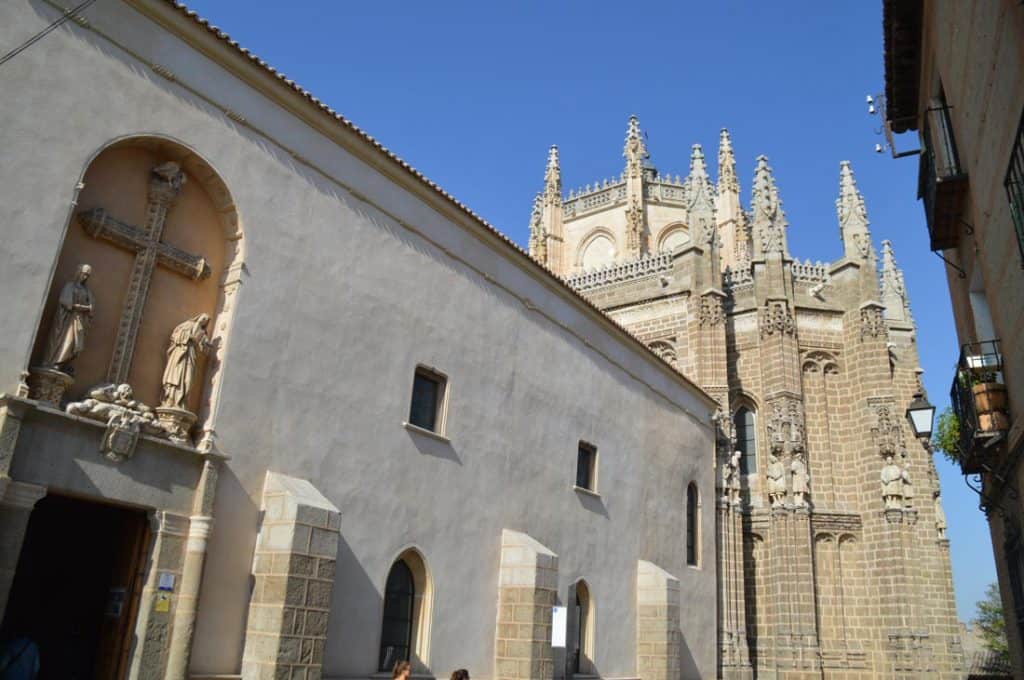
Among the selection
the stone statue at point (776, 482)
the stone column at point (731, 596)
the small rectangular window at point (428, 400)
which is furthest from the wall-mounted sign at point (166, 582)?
the stone statue at point (776, 482)

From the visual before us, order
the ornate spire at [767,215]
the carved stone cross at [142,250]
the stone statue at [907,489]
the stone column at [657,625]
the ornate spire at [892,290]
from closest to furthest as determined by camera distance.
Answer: the carved stone cross at [142,250] < the stone column at [657,625] < the stone statue at [907,489] < the ornate spire at [767,215] < the ornate spire at [892,290]

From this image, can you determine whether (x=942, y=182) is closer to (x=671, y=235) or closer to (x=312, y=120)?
(x=312, y=120)

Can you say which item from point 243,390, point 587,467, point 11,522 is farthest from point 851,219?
point 11,522

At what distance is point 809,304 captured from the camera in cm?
2612

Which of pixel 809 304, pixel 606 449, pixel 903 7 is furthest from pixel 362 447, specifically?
pixel 809 304

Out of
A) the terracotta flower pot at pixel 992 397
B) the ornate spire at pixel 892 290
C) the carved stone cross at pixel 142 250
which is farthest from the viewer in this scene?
the ornate spire at pixel 892 290

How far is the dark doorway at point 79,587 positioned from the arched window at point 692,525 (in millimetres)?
14354

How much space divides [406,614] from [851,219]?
2107cm

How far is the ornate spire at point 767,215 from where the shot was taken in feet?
86.7

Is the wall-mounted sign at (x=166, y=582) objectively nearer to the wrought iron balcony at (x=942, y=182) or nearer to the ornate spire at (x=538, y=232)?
the wrought iron balcony at (x=942, y=182)

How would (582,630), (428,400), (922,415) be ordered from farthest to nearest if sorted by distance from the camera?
(582,630)
(428,400)
(922,415)

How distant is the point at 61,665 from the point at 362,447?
4.31 metres

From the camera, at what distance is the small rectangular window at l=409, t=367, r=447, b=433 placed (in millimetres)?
12848

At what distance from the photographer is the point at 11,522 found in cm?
760
